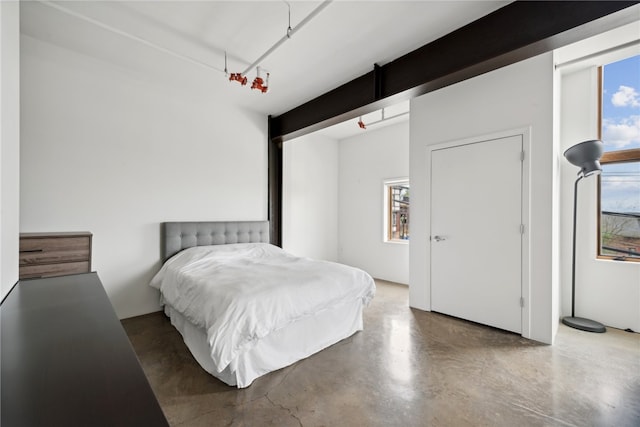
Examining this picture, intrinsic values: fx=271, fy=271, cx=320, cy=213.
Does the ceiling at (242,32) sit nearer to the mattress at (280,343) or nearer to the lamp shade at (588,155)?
the lamp shade at (588,155)

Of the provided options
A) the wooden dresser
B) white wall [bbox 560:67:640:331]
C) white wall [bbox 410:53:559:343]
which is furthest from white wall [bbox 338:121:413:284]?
the wooden dresser

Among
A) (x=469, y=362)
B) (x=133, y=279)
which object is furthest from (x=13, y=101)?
(x=469, y=362)

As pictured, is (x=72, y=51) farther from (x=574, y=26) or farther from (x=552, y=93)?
(x=552, y=93)

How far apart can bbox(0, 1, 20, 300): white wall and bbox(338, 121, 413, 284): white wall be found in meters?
4.70

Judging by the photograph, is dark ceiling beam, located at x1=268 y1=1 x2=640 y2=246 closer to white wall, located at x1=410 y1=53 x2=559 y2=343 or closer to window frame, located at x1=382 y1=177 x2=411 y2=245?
white wall, located at x1=410 y1=53 x2=559 y2=343

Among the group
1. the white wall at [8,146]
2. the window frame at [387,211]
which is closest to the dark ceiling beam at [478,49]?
the window frame at [387,211]

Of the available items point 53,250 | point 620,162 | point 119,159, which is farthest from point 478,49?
point 53,250

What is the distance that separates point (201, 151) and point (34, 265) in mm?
2124

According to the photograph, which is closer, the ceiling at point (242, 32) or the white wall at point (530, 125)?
the ceiling at point (242, 32)

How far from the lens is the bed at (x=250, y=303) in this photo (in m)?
1.99

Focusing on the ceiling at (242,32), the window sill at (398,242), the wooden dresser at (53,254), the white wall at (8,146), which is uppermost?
the ceiling at (242,32)

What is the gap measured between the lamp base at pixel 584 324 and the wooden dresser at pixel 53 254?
5.11 metres

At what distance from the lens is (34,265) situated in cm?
226

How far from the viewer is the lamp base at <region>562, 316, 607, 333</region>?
2.94m
